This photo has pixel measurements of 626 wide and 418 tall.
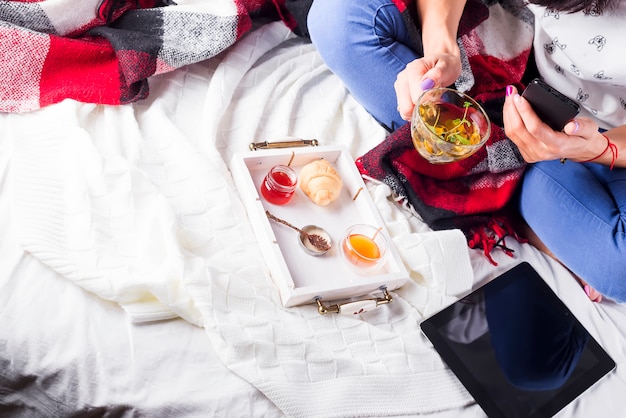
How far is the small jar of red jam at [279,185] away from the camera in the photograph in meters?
1.10

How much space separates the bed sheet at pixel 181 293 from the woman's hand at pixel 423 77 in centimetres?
20

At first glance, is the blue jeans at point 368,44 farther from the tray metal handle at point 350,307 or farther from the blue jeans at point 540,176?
the tray metal handle at point 350,307

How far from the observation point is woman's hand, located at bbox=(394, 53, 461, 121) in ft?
3.46

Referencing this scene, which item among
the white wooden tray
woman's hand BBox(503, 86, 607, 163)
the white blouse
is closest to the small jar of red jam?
the white wooden tray

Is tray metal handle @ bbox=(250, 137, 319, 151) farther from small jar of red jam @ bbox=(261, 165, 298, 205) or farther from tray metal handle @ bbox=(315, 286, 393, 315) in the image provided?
tray metal handle @ bbox=(315, 286, 393, 315)

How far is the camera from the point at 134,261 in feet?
3.18

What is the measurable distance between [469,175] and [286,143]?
39 centimetres

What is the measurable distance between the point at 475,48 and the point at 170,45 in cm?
67

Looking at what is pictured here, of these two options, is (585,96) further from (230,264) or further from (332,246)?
(230,264)

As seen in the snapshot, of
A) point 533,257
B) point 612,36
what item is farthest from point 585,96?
point 533,257

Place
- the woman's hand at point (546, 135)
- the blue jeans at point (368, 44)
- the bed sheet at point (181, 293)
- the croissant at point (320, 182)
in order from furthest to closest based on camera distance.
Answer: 1. the blue jeans at point (368, 44)
2. the croissant at point (320, 182)
3. the woman's hand at point (546, 135)
4. the bed sheet at point (181, 293)

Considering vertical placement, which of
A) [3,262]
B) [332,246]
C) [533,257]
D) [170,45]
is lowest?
[533,257]

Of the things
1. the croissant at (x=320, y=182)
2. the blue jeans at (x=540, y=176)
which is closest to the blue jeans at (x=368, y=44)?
the blue jeans at (x=540, y=176)

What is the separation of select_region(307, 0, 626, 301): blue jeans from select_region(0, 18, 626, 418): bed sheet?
0.27 feet
